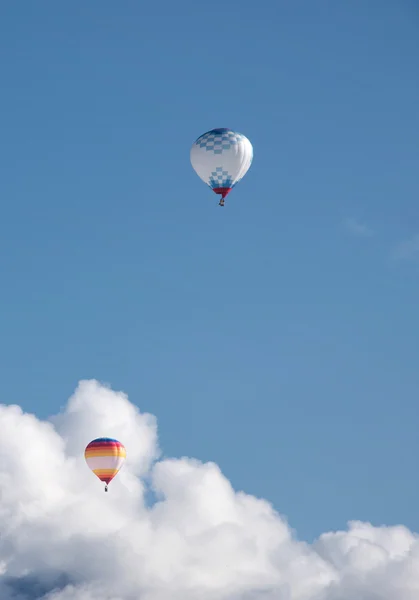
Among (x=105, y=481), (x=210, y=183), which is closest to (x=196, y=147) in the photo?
(x=210, y=183)

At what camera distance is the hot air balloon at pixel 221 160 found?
169875mm

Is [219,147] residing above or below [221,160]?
above

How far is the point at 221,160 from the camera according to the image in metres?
170

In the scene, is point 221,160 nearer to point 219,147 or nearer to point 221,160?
point 221,160


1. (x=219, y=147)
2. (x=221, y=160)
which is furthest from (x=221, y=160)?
(x=219, y=147)

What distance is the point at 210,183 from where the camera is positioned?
171m

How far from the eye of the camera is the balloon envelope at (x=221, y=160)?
→ 169875 millimetres

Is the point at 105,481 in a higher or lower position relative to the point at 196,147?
lower

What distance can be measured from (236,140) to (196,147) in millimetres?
4793

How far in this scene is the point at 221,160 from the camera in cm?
16988

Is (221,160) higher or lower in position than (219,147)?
lower

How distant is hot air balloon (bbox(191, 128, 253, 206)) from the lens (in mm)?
169875

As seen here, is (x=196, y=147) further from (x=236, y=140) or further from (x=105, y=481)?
(x=105, y=481)

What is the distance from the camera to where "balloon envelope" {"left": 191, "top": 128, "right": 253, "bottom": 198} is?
170 m
